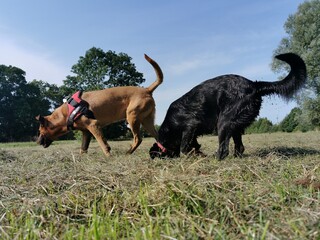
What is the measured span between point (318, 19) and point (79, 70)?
76.6ft

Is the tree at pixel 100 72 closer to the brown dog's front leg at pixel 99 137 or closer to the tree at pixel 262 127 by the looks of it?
the tree at pixel 262 127

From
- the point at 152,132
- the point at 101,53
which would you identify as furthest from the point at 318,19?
the point at 152,132

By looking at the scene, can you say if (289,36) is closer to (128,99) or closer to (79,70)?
(79,70)

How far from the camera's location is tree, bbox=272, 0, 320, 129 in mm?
27694

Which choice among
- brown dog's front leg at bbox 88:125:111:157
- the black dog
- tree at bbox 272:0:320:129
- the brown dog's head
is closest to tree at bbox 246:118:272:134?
tree at bbox 272:0:320:129

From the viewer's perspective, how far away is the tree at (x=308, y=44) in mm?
27694

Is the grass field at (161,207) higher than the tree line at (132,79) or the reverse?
the reverse

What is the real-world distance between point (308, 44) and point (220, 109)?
28062 millimetres

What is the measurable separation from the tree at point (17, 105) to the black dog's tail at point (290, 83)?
138ft

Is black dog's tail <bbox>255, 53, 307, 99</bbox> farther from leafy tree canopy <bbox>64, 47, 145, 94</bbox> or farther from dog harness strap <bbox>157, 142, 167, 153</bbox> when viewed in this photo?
leafy tree canopy <bbox>64, 47, 145, 94</bbox>

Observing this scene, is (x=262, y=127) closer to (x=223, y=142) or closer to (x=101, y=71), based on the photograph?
(x=101, y=71)

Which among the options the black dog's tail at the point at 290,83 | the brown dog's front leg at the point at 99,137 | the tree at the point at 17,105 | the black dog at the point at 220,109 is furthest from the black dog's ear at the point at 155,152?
the tree at the point at 17,105

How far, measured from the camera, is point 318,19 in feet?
94.8

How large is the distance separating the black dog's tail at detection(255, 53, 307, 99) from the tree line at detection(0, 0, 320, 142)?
60.5 ft
